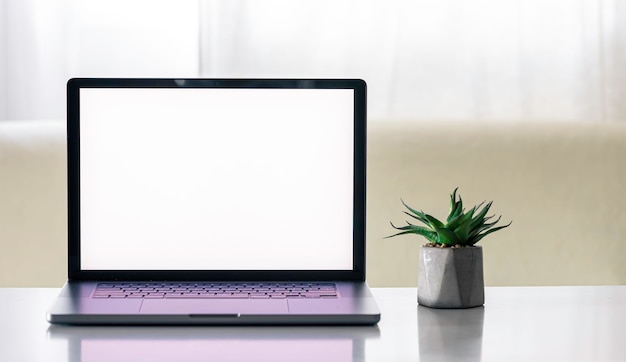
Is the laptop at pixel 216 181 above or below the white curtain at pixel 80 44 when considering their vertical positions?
below

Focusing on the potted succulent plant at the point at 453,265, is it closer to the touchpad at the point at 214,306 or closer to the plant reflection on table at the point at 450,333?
the plant reflection on table at the point at 450,333

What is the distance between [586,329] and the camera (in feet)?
2.64

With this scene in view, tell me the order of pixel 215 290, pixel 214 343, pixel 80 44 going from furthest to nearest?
pixel 80 44 → pixel 215 290 → pixel 214 343

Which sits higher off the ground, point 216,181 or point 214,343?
point 216,181

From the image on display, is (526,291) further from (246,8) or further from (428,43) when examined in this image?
(246,8)

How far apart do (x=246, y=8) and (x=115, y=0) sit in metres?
0.34

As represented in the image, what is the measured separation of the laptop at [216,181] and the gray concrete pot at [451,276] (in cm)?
9

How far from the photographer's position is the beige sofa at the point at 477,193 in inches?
76.3

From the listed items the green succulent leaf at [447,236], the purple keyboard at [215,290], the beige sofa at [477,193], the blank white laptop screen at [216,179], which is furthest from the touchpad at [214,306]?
the beige sofa at [477,193]

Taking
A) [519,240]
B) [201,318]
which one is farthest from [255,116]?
[519,240]

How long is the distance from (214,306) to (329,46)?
1227 millimetres

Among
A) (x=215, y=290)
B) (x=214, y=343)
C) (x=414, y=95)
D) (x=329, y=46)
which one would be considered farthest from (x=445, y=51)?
(x=214, y=343)

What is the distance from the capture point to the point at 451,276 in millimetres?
907

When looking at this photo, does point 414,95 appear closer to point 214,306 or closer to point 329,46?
point 329,46
